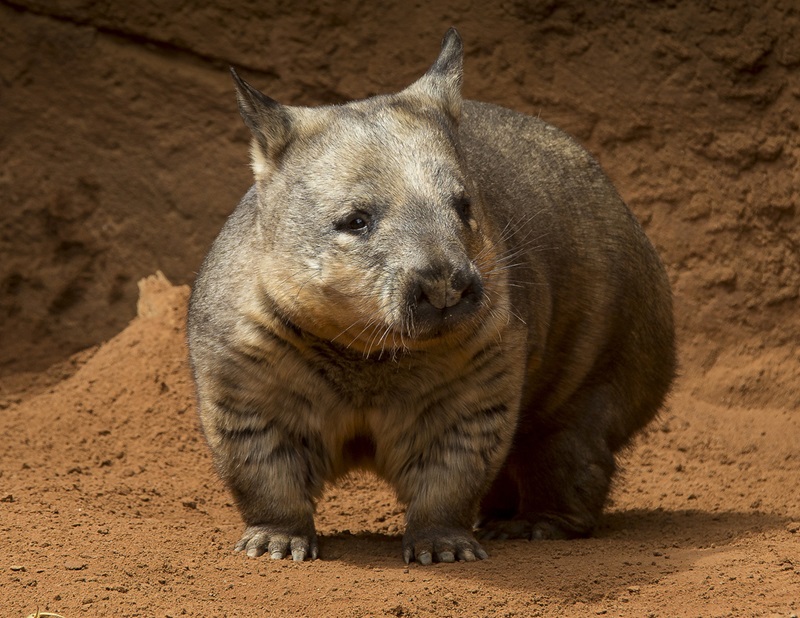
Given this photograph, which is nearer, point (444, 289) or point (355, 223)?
point (444, 289)

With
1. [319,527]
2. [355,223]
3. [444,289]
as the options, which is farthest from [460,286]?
[319,527]

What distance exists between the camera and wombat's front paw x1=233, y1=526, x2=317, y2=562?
195 inches

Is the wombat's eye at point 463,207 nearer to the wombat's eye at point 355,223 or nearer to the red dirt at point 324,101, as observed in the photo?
the wombat's eye at point 355,223

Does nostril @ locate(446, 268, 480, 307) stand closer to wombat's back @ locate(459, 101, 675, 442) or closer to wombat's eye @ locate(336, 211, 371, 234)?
wombat's eye @ locate(336, 211, 371, 234)

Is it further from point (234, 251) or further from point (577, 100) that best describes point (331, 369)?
point (577, 100)

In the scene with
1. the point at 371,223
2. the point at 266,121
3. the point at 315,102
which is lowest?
the point at 371,223

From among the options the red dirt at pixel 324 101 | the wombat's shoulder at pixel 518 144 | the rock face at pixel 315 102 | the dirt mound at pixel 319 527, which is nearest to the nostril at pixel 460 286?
the dirt mound at pixel 319 527

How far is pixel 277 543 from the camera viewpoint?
→ 16.4 feet

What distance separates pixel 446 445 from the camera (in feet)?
16.9

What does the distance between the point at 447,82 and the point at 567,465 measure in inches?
71.3

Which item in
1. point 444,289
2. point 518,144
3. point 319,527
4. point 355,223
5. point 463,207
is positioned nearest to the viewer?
point 444,289

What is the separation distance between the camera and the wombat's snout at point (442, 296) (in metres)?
4.44

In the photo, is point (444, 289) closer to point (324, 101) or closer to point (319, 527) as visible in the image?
point (319, 527)

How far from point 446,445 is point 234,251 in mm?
1113
